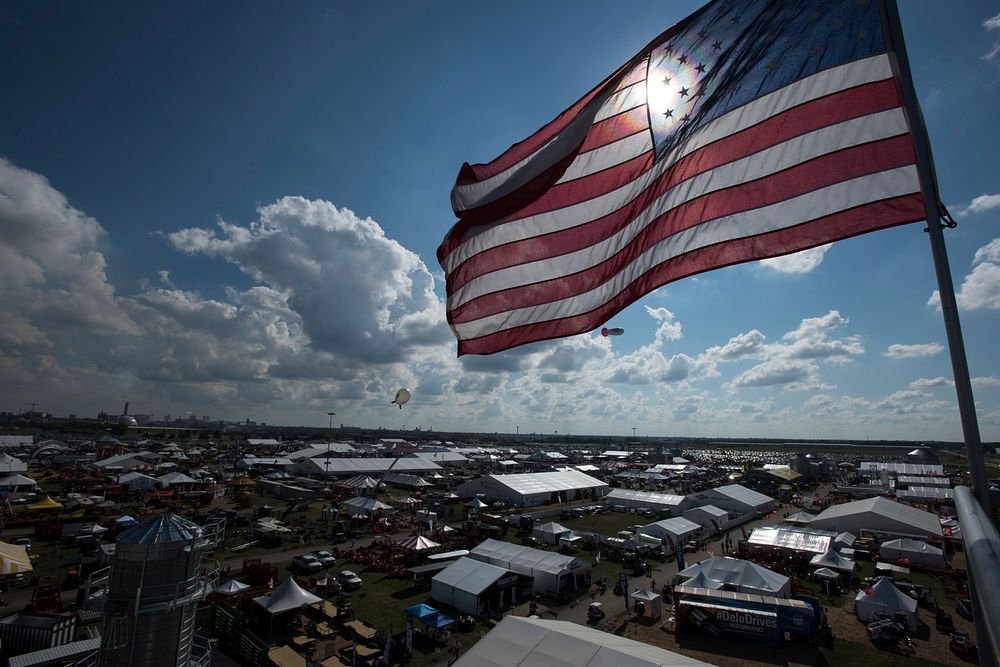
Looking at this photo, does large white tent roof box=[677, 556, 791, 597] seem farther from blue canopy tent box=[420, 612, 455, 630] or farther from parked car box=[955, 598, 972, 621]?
blue canopy tent box=[420, 612, 455, 630]

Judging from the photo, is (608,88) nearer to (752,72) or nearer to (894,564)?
(752,72)

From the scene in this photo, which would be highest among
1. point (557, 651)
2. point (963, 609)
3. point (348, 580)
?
point (557, 651)

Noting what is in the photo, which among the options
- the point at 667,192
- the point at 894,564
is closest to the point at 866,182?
the point at 667,192

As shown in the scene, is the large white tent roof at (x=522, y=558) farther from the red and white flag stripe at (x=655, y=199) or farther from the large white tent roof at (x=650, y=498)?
the large white tent roof at (x=650, y=498)

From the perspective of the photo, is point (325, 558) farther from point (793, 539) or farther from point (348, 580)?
point (793, 539)

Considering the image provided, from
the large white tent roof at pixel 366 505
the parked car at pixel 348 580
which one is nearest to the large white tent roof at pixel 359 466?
the large white tent roof at pixel 366 505

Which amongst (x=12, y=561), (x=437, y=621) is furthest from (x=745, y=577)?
(x=12, y=561)

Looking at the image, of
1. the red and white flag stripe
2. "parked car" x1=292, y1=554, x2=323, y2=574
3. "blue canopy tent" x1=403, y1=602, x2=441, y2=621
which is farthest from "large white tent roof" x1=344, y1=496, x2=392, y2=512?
the red and white flag stripe
